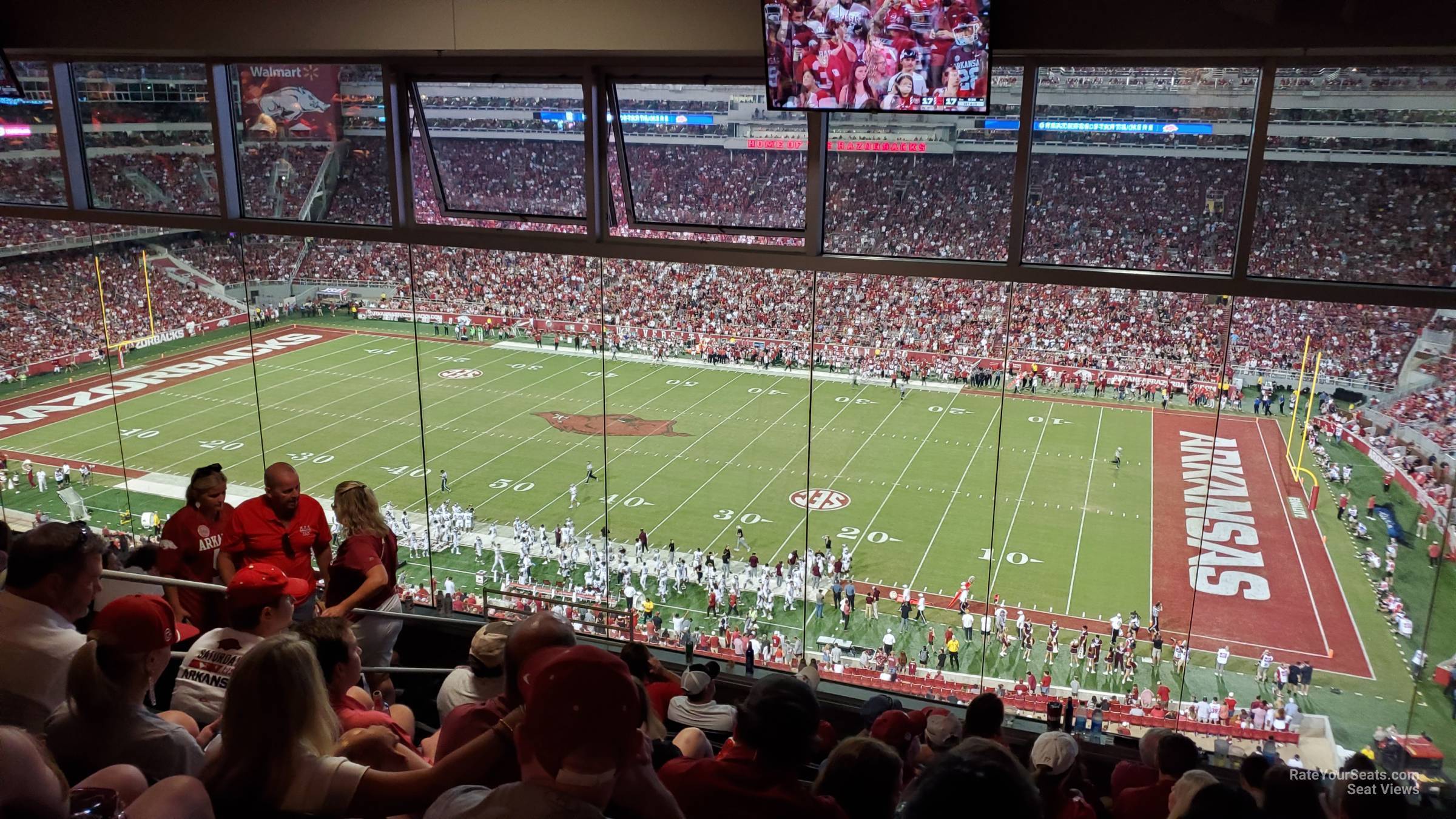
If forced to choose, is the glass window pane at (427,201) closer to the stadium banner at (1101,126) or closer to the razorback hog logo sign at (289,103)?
the razorback hog logo sign at (289,103)

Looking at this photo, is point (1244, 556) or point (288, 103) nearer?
point (288, 103)

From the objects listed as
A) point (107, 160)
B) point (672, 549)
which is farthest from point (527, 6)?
point (672, 549)

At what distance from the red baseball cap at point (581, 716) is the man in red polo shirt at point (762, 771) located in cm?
47

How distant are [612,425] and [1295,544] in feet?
42.1

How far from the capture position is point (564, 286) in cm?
1043

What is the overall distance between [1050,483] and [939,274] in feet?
34.6

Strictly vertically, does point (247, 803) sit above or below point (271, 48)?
below

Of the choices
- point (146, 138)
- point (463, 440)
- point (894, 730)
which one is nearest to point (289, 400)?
point (463, 440)

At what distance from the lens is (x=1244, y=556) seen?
34.0 ft

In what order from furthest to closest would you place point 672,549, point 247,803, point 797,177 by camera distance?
point 672,549, point 797,177, point 247,803

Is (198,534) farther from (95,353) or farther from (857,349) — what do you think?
(95,353)

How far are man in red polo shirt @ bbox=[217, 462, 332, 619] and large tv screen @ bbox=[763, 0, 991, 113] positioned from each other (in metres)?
2.53

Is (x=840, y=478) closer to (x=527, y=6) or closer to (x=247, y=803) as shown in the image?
→ (x=527, y=6)

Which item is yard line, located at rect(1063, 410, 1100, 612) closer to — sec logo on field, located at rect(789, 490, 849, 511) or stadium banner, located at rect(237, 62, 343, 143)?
sec logo on field, located at rect(789, 490, 849, 511)
